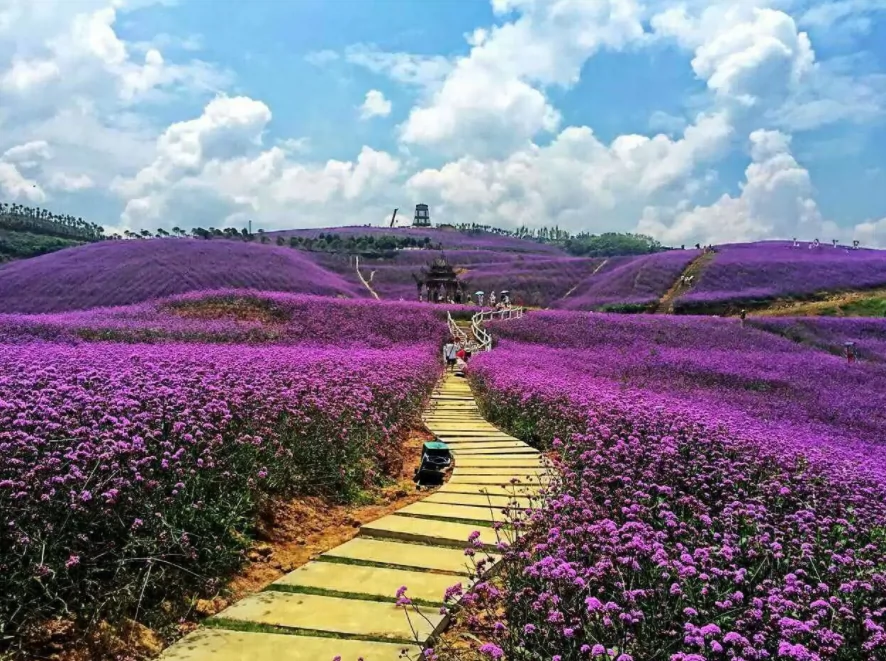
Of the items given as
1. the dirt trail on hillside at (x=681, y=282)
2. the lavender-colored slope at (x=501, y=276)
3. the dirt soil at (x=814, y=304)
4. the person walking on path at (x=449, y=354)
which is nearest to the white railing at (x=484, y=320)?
the person walking on path at (x=449, y=354)

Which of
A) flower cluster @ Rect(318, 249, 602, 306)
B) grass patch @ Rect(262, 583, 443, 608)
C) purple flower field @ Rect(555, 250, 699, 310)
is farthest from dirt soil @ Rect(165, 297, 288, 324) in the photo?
flower cluster @ Rect(318, 249, 602, 306)

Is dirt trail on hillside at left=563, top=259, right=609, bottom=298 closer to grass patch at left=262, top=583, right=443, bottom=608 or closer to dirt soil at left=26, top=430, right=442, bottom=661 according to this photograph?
dirt soil at left=26, top=430, right=442, bottom=661

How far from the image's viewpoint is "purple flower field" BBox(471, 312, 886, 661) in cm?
309

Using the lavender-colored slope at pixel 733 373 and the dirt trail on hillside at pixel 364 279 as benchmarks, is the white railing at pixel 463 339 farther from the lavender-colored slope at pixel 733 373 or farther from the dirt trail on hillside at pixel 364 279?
the dirt trail on hillside at pixel 364 279

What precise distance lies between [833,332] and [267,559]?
1337 inches

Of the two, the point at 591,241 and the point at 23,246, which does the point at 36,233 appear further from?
the point at 591,241

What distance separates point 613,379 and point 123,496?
12.6 meters

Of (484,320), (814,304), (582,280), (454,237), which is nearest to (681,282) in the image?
(814,304)

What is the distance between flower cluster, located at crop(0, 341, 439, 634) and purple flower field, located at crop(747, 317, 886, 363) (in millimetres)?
28510

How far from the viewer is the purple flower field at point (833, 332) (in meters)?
29.3

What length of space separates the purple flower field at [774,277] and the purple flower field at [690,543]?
37.5m

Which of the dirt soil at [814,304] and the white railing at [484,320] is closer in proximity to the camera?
the white railing at [484,320]

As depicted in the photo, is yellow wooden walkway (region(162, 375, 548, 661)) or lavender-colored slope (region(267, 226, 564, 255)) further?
lavender-colored slope (region(267, 226, 564, 255))

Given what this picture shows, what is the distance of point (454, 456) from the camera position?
8.86m
